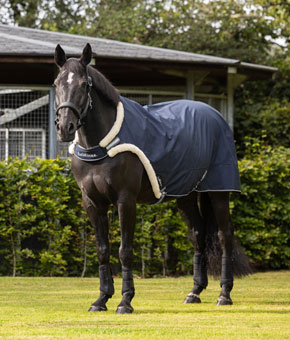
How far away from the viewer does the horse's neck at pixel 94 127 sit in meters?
6.90

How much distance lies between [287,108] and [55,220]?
937cm

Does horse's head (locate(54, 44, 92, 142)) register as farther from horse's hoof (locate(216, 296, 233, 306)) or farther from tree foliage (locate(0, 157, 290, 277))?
tree foliage (locate(0, 157, 290, 277))

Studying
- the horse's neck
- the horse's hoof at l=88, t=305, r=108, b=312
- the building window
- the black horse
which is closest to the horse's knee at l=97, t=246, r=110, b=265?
the black horse

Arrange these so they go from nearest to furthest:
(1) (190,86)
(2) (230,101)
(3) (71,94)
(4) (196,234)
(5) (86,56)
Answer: (3) (71,94) → (5) (86,56) → (4) (196,234) → (1) (190,86) → (2) (230,101)

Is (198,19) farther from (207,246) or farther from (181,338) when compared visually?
(181,338)

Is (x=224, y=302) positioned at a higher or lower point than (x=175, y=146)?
lower

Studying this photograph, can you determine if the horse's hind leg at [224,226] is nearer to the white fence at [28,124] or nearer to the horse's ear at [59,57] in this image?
the horse's ear at [59,57]

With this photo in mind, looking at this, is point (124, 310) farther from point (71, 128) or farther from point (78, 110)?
point (78, 110)

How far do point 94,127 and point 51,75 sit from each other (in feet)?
34.3

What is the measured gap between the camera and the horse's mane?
6.90 metres

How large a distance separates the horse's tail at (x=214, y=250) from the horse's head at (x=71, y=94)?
7.77 feet

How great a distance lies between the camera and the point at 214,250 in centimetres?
834

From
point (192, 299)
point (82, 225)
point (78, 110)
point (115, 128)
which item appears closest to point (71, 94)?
point (78, 110)

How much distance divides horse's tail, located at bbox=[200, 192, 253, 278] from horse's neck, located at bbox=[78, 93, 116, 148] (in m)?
2.03
